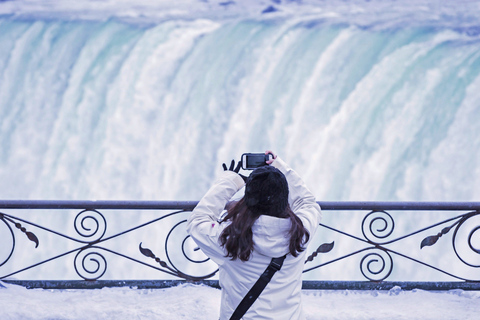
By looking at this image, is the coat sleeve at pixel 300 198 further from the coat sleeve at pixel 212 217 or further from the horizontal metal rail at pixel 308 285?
the horizontal metal rail at pixel 308 285

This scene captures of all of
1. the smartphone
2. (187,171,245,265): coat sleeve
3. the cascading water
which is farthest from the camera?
the cascading water

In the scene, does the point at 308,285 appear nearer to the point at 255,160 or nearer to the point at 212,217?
the point at 255,160

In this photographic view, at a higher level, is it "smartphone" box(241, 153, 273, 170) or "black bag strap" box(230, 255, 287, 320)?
"smartphone" box(241, 153, 273, 170)

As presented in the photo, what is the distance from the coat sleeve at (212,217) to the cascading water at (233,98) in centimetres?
504

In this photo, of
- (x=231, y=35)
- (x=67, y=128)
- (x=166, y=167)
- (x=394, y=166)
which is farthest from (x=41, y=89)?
(x=394, y=166)

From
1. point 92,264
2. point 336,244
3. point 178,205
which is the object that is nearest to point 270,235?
point 178,205

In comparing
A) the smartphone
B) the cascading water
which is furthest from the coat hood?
the cascading water

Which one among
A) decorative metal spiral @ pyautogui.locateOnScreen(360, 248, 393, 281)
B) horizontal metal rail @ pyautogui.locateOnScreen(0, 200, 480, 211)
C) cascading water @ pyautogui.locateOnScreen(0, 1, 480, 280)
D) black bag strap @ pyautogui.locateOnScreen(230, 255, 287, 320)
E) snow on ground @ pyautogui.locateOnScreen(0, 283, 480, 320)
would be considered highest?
cascading water @ pyautogui.locateOnScreen(0, 1, 480, 280)

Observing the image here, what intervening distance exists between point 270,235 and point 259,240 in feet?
0.12

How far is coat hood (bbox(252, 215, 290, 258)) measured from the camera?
1.76 m

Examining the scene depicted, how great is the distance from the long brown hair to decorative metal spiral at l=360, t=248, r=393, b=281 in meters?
1.37

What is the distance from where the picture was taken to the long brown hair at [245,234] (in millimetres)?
1746

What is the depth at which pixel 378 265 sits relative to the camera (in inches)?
305

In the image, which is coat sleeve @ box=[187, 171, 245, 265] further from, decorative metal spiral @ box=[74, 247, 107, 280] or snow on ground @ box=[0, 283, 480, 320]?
decorative metal spiral @ box=[74, 247, 107, 280]
